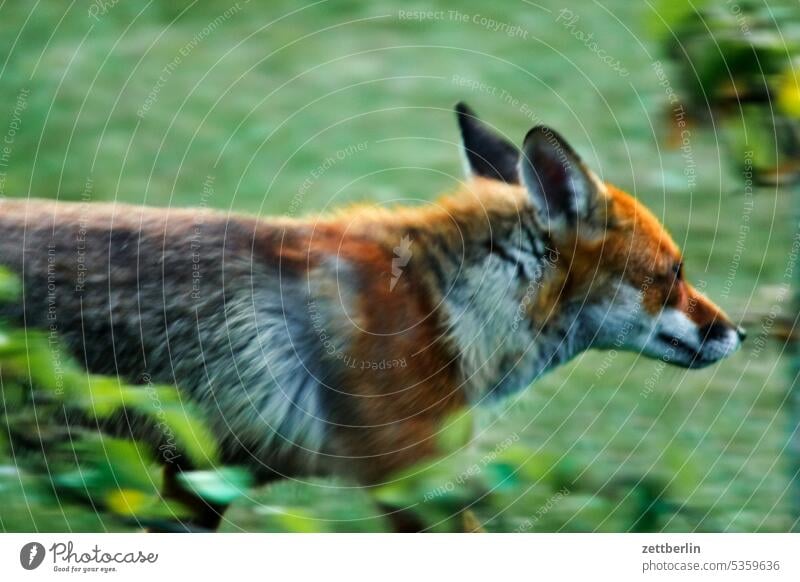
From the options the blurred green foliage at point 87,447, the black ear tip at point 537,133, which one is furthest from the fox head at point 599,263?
the blurred green foliage at point 87,447

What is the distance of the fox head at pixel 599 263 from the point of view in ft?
8.64

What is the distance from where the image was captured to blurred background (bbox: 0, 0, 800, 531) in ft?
9.25

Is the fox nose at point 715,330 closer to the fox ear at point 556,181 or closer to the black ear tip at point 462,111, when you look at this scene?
the fox ear at point 556,181

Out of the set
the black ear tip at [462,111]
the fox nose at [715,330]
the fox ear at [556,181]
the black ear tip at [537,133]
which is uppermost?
the black ear tip at [537,133]

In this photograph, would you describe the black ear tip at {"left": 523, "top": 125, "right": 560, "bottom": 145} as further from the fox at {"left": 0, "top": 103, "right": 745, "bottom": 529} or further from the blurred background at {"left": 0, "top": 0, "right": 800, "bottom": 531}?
the blurred background at {"left": 0, "top": 0, "right": 800, "bottom": 531}

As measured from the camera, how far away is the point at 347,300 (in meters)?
2.66

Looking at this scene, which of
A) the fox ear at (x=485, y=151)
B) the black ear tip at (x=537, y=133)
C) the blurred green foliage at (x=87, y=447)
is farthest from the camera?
the fox ear at (x=485, y=151)

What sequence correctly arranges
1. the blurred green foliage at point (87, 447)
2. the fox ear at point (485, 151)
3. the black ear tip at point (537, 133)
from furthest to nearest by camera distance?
the fox ear at point (485, 151)
the black ear tip at point (537, 133)
the blurred green foliage at point (87, 447)

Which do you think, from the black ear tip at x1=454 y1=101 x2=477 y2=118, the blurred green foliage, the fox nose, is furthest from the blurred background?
the blurred green foliage
